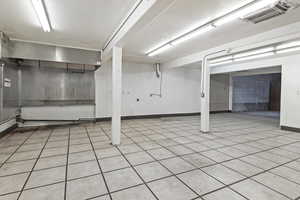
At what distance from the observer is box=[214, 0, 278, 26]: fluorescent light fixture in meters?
2.16

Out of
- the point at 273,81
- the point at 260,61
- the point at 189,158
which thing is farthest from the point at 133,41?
the point at 273,81

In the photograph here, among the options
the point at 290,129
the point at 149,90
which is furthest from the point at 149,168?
the point at 290,129

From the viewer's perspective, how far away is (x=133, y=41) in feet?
13.2

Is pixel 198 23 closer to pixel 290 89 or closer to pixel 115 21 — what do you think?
pixel 115 21

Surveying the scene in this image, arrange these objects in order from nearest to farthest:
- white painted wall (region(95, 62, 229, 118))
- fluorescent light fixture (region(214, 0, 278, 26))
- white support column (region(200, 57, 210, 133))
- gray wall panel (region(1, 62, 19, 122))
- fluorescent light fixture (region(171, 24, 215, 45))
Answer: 1. fluorescent light fixture (region(214, 0, 278, 26))
2. fluorescent light fixture (region(171, 24, 215, 45))
3. gray wall panel (region(1, 62, 19, 122))
4. white support column (region(200, 57, 210, 133))
5. white painted wall (region(95, 62, 229, 118))

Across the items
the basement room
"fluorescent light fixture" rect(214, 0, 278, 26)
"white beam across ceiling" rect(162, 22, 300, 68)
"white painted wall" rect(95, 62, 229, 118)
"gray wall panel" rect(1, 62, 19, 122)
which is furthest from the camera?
"white painted wall" rect(95, 62, 229, 118)

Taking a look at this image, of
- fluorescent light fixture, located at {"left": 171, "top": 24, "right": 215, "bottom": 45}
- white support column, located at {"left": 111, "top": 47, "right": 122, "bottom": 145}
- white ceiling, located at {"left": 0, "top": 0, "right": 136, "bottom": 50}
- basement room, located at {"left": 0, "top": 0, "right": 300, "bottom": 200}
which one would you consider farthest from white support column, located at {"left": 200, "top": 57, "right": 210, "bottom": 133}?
white ceiling, located at {"left": 0, "top": 0, "right": 136, "bottom": 50}

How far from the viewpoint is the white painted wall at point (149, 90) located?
20.0 ft

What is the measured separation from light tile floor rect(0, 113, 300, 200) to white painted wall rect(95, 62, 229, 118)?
266 cm

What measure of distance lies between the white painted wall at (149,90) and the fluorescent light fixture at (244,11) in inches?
175

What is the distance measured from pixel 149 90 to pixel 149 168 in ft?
16.1

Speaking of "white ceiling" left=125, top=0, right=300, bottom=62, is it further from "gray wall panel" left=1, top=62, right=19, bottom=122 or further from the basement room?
"gray wall panel" left=1, top=62, right=19, bottom=122

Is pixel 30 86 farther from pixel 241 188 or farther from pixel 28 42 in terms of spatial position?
pixel 241 188

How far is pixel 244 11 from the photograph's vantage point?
238 centimetres
